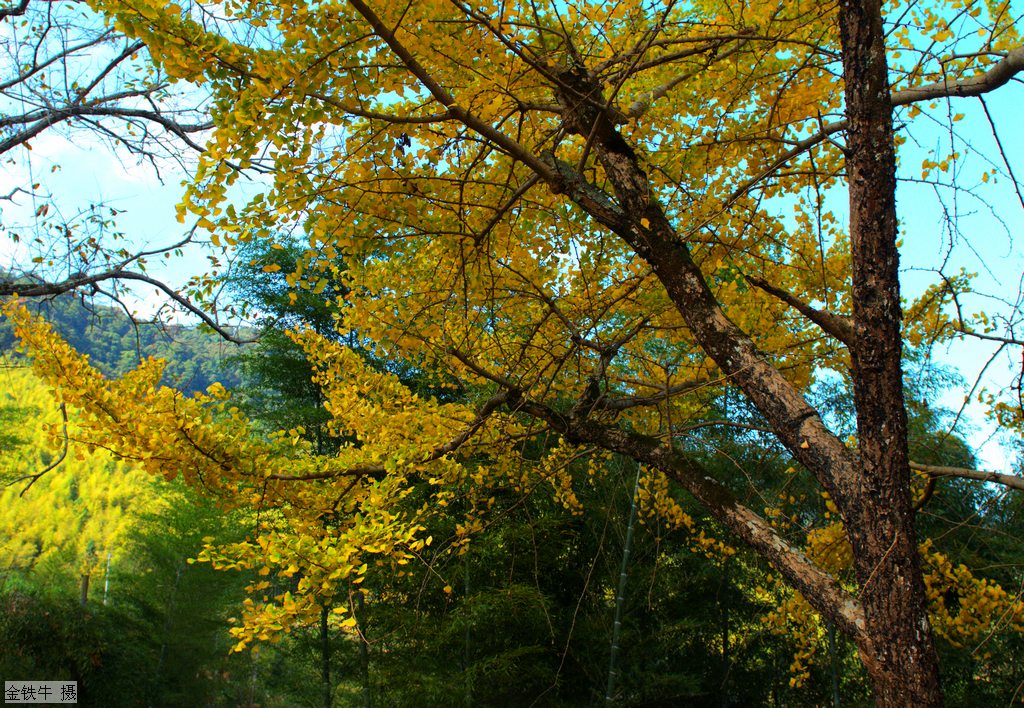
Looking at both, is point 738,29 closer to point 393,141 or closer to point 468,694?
point 393,141

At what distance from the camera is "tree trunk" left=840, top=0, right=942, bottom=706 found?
1815 millimetres

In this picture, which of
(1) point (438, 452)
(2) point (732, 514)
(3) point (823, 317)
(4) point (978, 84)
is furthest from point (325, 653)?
(4) point (978, 84)

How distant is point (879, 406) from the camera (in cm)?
196

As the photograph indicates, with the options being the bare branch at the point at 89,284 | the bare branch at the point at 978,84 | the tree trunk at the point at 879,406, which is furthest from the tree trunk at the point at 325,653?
the bare branch at the point at 978,84

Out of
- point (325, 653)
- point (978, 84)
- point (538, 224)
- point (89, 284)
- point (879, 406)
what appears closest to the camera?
point (879, 406)

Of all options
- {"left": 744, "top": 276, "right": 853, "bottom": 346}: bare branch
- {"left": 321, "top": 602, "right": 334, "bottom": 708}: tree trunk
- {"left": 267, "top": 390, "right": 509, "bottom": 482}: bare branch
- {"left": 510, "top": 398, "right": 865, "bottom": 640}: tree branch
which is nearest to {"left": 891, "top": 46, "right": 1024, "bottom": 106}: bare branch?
{"left": 744, "top": 276, "right": 853, "bottom": 346}: bare branch

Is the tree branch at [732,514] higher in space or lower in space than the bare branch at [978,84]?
lower

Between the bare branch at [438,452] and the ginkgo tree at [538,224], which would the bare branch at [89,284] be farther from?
the bare branch at [438,452]

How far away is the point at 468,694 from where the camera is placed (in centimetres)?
634

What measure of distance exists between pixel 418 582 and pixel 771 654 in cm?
449

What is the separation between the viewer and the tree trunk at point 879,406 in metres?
1.82

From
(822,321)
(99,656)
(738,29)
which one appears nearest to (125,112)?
(738,29)

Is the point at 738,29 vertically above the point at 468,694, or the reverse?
the point at 738,29

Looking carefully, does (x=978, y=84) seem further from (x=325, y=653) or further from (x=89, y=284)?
(x=325, y=653)
